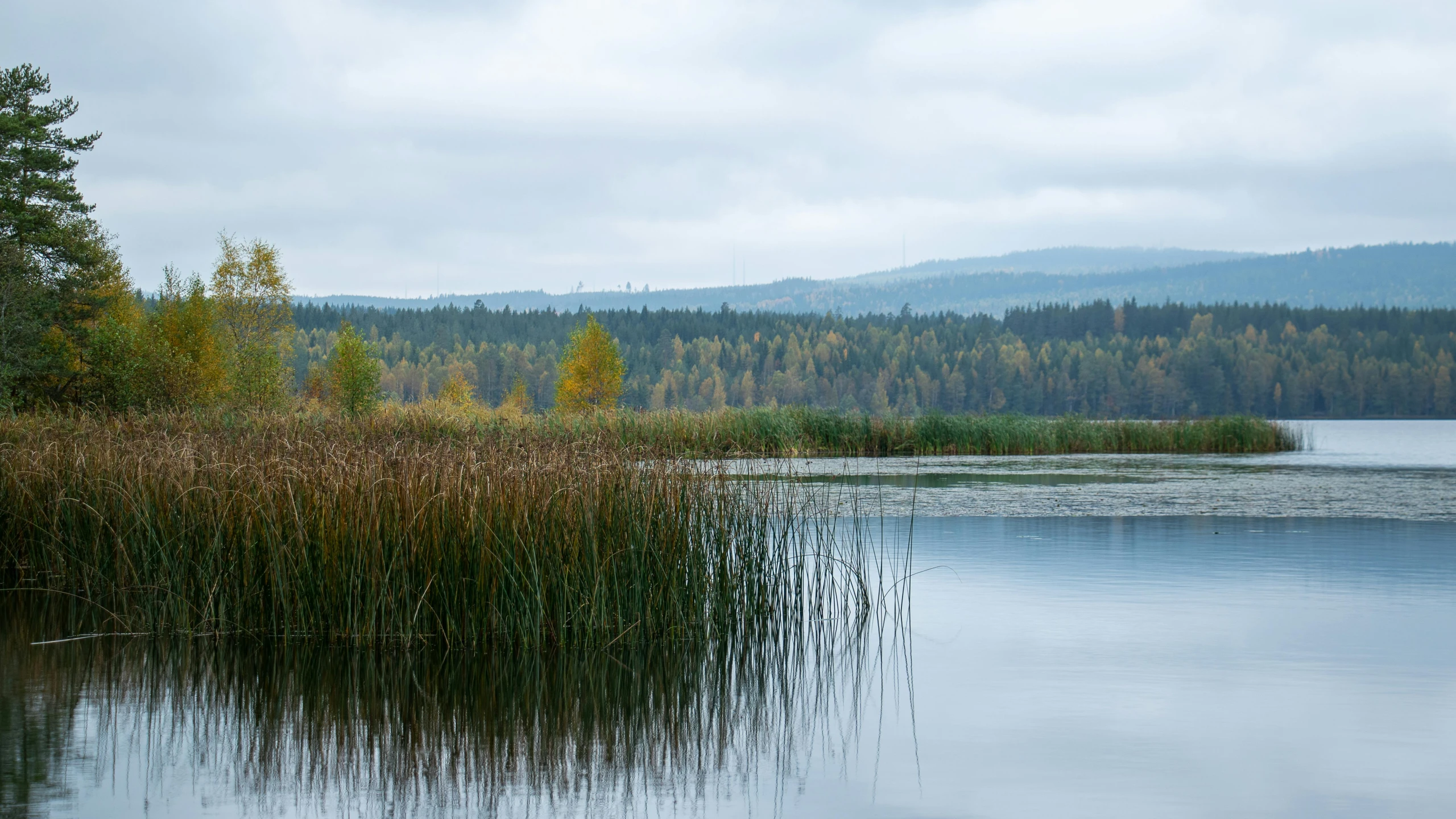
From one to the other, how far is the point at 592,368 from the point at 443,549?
154ft

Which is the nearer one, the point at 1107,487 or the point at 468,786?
the point at 468,786

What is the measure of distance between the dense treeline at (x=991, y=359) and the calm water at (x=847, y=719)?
87.1m

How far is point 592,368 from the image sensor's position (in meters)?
53.3

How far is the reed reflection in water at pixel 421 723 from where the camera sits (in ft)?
14.4

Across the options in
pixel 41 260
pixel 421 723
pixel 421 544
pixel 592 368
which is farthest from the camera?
pixel 592 368

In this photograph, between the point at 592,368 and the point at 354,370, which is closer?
the point at 354,370

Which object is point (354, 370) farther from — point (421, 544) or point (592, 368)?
point (421, 544)

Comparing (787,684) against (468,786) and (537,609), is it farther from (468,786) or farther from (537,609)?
(468,786)

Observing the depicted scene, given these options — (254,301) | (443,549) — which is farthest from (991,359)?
→ (443,549)

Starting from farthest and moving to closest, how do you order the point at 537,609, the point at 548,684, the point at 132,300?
the point at 132,300 → the point at 537,609 → the point at 548,684

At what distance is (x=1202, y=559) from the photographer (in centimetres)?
1074

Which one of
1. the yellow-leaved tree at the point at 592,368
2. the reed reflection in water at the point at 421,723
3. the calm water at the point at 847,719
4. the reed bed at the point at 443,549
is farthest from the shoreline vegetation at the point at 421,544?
the yellow-leaved tree at the point at 592,368

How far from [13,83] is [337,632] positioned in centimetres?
2239

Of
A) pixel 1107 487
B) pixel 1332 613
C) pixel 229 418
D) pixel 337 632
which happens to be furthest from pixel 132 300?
pixel 1332 613
